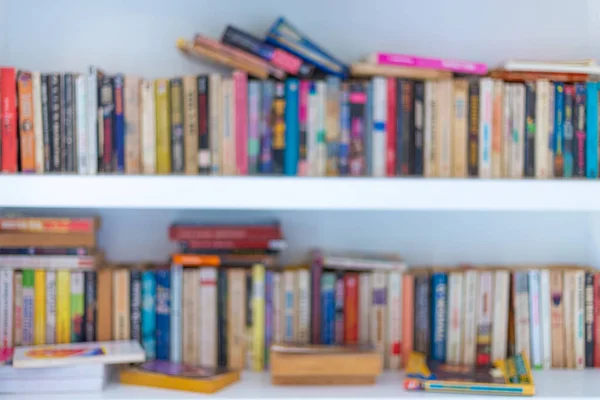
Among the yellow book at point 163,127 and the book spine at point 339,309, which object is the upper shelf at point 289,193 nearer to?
the yellow book at point 163,127

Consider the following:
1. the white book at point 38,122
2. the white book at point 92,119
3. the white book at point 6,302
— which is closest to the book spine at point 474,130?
the white book at point 92,119

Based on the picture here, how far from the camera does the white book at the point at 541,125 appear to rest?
1.81 metres

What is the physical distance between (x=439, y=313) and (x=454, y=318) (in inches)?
1.3

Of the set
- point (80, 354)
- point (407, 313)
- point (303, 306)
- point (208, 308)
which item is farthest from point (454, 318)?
point (80, 354)

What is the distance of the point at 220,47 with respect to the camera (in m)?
1.81

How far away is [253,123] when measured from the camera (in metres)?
1.78

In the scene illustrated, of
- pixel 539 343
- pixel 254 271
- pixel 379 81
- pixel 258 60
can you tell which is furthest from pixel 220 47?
pixel 539 343

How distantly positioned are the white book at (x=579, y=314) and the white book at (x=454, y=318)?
0.83 ft

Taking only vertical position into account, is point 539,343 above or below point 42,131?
below

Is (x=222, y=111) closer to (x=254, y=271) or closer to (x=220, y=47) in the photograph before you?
(x=220, y=47)

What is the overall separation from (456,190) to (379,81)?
28cm

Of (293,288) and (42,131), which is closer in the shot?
(42,131)

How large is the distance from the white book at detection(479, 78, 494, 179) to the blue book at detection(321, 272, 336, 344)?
396mm

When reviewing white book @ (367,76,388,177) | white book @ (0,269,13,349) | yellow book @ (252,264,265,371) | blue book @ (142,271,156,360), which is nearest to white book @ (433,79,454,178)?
white book @ (367,76,388,177)
